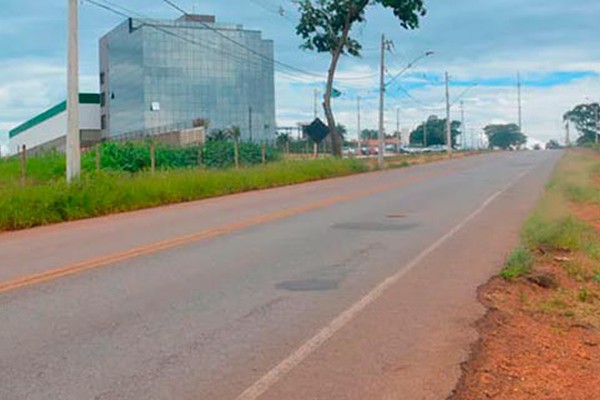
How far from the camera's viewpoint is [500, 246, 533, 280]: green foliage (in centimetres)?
1070

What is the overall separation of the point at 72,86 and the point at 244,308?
15.3 metres

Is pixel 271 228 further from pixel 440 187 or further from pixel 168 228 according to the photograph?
pixel 440 187

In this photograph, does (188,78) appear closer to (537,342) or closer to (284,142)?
(284,142)

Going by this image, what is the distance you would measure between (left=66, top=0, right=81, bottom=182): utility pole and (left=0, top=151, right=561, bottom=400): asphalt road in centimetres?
562

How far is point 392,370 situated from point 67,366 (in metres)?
2.45

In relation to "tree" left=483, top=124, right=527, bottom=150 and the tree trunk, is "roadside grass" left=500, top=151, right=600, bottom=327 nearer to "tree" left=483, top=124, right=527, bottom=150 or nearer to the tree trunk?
the tree trunk

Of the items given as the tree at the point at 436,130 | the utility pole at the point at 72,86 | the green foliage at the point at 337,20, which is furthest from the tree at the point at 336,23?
the tree at the point at 436,130

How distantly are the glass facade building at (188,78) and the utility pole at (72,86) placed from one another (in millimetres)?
71101

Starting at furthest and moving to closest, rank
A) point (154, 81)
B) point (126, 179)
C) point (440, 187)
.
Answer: point (154, 81), point (440, 187), point (126, 179)

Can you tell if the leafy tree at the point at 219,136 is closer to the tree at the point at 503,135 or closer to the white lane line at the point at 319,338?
the white lane line at the point at 319,338

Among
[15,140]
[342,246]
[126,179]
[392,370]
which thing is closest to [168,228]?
[342,246]

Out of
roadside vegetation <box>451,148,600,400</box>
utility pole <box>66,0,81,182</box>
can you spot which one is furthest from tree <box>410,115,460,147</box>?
roadside vegetation <box>451,148,600,400</box>

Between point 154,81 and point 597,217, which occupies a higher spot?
point 154,81

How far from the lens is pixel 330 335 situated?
7.52 m
